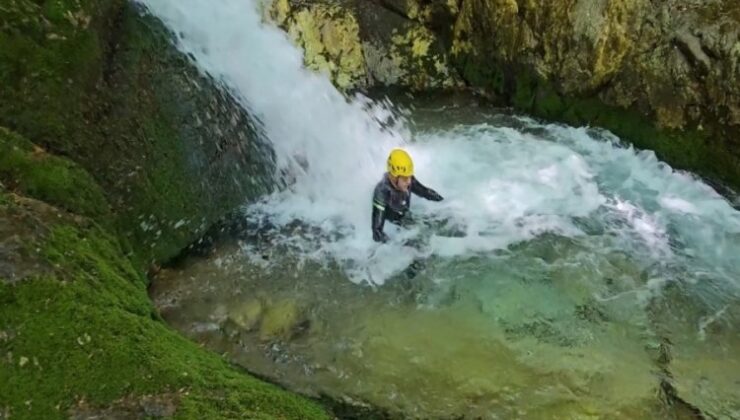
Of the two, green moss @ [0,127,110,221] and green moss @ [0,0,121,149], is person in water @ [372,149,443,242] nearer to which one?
green moss @ [0,127,110,221]

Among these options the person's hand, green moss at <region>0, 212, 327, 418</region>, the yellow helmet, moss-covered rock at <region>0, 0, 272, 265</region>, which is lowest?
green moss at <region>0, 212, 327, 418</region>

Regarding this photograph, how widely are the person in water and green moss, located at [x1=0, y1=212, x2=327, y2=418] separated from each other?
3165 mm

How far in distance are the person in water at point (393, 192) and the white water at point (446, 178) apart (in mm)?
283

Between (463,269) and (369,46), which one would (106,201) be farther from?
(369,46)

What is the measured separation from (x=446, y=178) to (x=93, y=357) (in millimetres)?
6213

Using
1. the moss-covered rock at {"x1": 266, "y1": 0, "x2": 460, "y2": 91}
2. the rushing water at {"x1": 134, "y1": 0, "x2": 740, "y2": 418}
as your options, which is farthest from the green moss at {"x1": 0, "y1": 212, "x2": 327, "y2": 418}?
the moss-covered rock at {"x1": 266, "y1": 0, "x2": 460, "y2": 91}

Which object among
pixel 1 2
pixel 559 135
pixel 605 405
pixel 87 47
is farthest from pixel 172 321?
pixel 559 135

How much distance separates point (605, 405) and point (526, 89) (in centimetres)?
603

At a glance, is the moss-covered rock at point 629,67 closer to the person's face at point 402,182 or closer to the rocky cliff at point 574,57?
the rocky cliff at point 574,57

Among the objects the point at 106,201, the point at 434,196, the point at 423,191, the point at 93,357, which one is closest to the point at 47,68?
the point at 106,201

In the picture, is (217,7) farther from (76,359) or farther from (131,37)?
(76,359)

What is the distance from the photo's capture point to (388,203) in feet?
27.0

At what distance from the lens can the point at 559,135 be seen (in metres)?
10.3

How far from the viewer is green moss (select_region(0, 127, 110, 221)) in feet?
18.8
